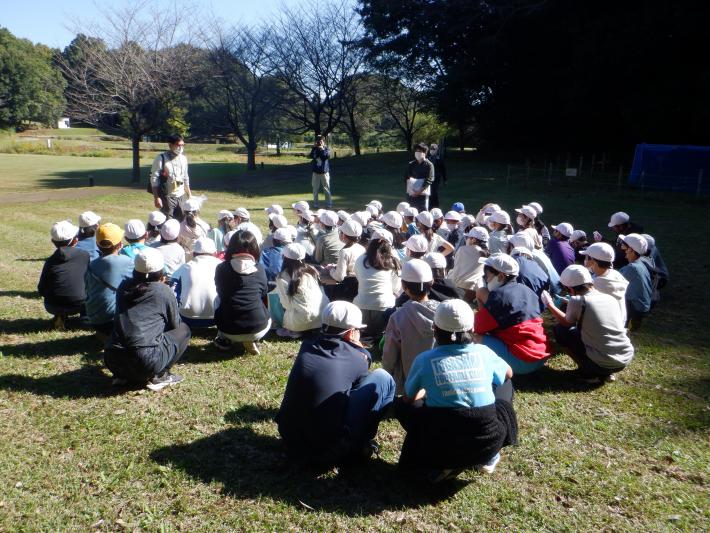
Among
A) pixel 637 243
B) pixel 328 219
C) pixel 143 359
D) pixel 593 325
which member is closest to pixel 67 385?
pixel 143 359

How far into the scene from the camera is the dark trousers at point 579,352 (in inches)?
208

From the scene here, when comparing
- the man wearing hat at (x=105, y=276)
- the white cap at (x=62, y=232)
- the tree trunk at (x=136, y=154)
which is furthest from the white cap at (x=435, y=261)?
the tree trunk at (x=136, y=154)

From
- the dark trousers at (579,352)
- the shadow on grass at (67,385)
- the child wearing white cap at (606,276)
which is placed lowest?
the shadow on grass at (67,385)

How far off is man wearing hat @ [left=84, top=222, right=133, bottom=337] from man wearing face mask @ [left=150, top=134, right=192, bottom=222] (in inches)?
130

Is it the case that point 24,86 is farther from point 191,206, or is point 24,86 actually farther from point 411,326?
point 411,326

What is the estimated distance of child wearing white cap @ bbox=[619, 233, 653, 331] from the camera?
6.45 meters

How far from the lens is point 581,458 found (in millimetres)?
4133

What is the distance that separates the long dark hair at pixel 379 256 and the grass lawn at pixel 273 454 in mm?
1281

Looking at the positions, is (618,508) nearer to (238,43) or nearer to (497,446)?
(497,446)

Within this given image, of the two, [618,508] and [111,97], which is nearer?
[618,508]

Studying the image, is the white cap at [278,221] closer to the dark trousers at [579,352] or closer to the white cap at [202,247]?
the white cap at [202,247]

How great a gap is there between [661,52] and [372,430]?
2390cm

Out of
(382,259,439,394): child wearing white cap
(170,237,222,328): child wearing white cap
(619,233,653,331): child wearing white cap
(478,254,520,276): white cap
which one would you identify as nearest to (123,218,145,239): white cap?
(170,237,222,328): child wearing white cap

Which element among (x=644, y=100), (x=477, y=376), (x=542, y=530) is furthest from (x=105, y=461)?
(x=644, y=100)
